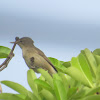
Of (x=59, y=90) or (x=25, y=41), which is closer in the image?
(x=59, y=90)

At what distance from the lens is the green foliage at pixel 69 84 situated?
364mm

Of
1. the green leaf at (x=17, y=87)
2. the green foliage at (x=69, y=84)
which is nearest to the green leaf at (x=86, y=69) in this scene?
the green foliage at (x=69, y=84)

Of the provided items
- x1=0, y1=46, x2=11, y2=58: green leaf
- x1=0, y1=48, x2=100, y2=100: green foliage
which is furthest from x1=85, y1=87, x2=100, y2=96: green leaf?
x1=0, y1=46, x2=11, y2=58: green leaf

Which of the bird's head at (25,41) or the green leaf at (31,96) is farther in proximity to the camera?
the bird's head at (25,41)

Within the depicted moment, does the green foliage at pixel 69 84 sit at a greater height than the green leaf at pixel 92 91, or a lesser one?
greater

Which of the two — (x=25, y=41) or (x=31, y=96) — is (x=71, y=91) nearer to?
(x=31, y=96)

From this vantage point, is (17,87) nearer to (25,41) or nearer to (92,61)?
(92,61)

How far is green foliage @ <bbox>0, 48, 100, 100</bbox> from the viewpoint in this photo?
364 mm

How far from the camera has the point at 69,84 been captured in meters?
0.41

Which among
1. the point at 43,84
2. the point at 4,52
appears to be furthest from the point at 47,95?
the point at 4,52

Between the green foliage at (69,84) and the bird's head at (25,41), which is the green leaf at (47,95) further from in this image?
the bird's head at (25,41)

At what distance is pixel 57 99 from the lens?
1.25 ft

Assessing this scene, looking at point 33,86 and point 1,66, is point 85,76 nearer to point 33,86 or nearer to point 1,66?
point 33,86

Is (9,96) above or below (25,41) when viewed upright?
below
